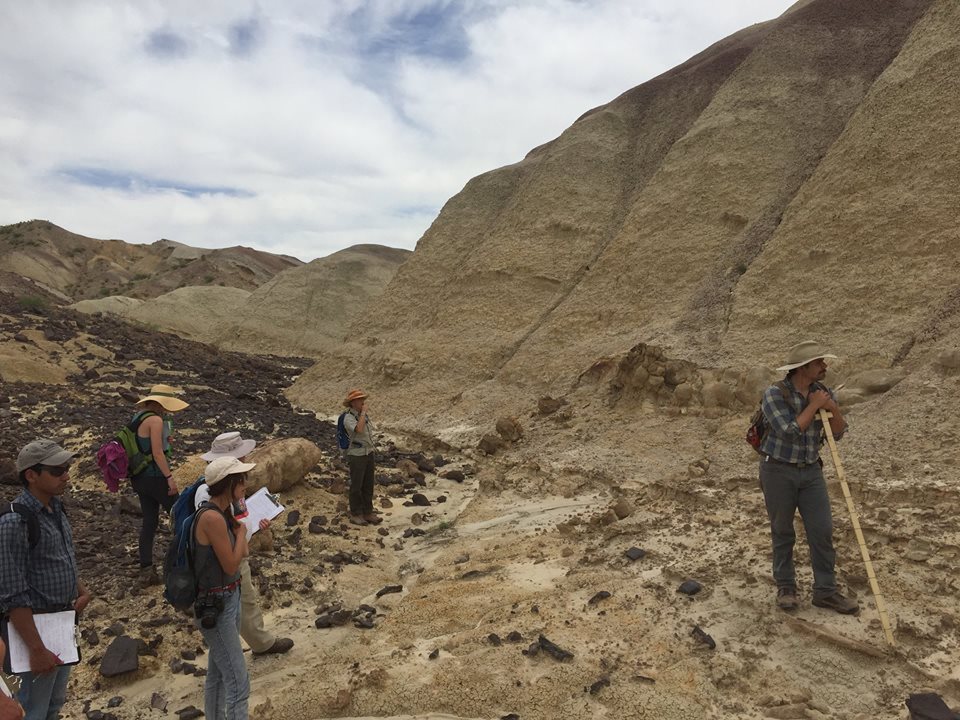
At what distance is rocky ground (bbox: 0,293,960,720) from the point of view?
4.03 metres

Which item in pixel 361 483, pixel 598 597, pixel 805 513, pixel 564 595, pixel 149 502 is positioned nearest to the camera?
pixel 805 513

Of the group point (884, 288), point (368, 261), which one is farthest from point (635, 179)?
point (368, 261)

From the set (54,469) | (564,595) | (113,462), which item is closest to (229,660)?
(54,469)

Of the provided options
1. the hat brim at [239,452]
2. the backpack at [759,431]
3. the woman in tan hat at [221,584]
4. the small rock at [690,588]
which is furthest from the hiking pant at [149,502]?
the backpack at [759,431]

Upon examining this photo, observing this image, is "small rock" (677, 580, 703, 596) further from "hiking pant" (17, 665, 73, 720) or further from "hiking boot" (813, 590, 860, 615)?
"hiking pant" (17, 665, 73, 720)

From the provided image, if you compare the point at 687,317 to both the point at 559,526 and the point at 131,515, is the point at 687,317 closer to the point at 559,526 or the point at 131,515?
the point at 559,526

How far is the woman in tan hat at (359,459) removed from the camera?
820 cm

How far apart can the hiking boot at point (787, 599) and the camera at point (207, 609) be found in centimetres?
352

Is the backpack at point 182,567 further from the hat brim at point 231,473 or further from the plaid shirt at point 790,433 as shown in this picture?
the plaid shirt at point 790,433

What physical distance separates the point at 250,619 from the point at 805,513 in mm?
3927

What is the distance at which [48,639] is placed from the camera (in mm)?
3238

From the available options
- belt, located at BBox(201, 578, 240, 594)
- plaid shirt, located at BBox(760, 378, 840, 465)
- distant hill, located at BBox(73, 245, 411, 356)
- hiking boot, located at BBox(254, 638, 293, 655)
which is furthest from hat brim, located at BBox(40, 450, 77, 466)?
distant hill, located at BBox(73, 245, 411, 356)

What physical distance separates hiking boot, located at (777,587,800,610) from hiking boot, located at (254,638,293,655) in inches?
139

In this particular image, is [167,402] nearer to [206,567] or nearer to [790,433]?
[206,567]
